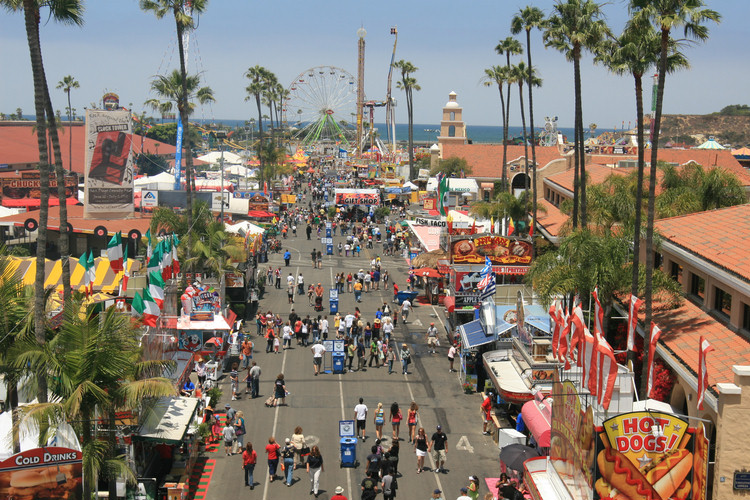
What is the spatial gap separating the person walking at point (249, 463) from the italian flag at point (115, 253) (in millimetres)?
11700

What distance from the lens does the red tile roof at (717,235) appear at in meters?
18.5

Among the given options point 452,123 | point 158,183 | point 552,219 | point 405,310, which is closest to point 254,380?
point 405,310

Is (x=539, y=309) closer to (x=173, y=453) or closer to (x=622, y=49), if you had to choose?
(x=622, y=49)

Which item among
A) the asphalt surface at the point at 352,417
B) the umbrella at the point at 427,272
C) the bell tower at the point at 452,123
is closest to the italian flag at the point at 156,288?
the asphalt surface at the point at 352,417

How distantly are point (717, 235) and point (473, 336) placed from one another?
8.33 m

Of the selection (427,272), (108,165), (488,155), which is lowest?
(427,272)

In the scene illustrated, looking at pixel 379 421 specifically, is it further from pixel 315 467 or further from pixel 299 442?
pixel 315 467

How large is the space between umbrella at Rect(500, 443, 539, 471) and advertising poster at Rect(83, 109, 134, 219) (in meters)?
27.4

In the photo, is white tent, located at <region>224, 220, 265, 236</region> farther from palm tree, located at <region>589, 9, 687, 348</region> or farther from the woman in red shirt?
palm tree, located at <region>589, 9, 687, 348</region>

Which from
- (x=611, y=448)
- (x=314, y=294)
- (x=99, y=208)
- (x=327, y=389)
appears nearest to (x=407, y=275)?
(x=314, y=294)

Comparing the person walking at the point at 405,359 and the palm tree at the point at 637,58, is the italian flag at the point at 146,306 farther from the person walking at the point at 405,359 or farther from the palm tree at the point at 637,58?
the palm tree at the point at 637,58

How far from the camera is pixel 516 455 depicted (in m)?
17.2

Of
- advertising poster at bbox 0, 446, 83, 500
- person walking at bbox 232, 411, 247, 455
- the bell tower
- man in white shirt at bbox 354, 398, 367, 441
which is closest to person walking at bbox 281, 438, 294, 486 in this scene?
person walking at bbox 232, 411, 247, 455

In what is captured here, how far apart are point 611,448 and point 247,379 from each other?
48.2ft
